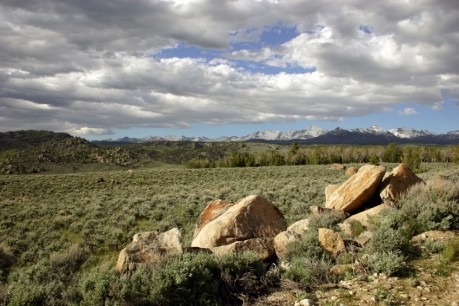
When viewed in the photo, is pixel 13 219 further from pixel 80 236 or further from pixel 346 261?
pixel 346 261

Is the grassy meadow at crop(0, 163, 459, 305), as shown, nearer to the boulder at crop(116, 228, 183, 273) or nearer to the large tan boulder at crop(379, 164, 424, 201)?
the boulder at crop(116, 228, 183, 273)

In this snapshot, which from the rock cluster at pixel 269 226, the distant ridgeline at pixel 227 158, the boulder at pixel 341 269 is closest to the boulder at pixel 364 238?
the rock cluster at pixel 269 226

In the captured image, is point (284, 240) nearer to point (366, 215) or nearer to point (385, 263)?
point (385, 263)

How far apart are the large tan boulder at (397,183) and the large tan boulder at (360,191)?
0.40 m

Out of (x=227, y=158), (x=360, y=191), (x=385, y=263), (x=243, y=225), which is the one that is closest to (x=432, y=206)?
(x=360, y=191)

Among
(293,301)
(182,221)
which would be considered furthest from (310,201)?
(293,301)

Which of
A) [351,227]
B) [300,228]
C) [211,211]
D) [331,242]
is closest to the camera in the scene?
[331,242]

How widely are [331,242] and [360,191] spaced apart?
4.80 meters

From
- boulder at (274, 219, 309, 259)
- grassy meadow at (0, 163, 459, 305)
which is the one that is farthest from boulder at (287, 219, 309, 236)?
grassy meadow at (0, 163, 459, 305)

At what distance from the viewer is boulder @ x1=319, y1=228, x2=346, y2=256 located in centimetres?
957

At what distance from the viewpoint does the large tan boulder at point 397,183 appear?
1355cm

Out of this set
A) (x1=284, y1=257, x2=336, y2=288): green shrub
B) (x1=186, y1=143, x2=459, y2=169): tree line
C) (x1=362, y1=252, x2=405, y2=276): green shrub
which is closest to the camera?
(x1=362, y1=252, x2=405, y2=276): green shrub

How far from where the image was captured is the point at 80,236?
19.6 meters

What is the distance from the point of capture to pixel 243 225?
12.3 meters
